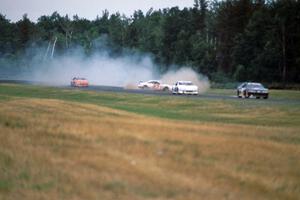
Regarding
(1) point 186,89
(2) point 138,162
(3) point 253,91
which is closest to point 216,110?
(3) point 253,91

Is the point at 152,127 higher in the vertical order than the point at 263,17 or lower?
lower

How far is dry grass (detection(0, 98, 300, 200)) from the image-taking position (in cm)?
1063

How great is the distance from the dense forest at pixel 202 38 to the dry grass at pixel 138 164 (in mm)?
74366

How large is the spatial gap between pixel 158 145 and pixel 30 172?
3.82m

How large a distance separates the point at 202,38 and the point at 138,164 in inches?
4473

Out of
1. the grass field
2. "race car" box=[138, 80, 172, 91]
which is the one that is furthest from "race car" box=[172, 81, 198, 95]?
the grass field

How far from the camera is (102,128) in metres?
16.9

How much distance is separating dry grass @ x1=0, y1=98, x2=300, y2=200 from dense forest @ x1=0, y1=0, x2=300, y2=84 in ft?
244

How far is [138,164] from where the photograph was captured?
1232 centimetres

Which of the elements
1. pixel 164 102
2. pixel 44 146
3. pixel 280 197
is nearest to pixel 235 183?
pixel 280 197

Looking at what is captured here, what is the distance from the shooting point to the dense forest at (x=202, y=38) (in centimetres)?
9519

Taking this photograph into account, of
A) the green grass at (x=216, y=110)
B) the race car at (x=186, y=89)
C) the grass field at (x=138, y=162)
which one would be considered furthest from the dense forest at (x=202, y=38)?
the grass field at (x=138, y=162)

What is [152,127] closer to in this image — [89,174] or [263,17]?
[89,174]

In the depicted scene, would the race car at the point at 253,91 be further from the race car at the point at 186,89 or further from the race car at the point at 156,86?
the race car at the point at 156,86
